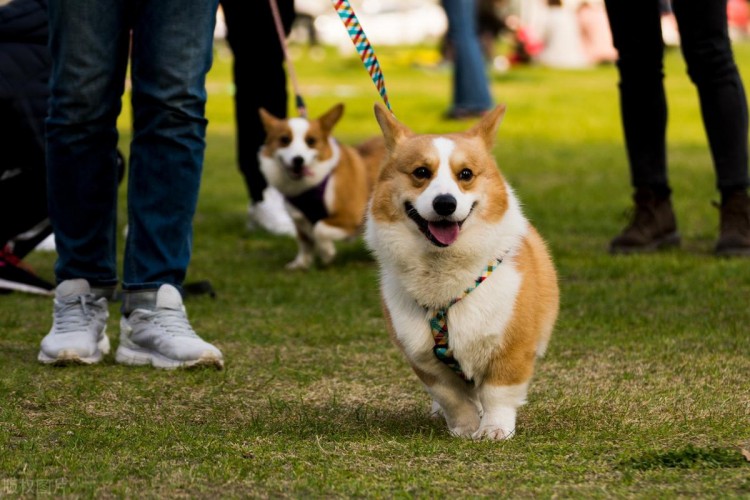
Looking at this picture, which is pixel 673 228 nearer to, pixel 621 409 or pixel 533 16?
pixel 621 409

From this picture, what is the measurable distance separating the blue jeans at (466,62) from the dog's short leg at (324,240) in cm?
552

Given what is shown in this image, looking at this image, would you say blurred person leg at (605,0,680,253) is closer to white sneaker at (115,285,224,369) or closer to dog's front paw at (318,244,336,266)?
dog's front paw at (318,244,336,266)

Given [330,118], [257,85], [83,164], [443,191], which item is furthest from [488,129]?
[257,85]

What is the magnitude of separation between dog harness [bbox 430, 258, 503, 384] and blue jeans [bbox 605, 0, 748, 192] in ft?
7.49

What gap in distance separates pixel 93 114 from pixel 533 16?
24.4 metres

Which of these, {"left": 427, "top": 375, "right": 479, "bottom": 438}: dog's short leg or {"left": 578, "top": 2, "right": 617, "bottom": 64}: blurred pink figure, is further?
{"left": 578, "top": 2, "right": 617, "bottom": 64}: blurred pink figure

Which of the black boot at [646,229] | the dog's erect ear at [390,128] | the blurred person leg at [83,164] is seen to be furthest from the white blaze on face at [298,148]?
the dog's erect ear at [390,128]

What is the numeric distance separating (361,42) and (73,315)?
3.69 feet

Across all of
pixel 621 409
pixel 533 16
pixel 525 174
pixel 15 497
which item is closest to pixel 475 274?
pixel 621 409

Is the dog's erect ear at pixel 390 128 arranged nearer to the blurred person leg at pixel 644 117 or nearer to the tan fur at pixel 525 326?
the tan fur at pixel 525 326

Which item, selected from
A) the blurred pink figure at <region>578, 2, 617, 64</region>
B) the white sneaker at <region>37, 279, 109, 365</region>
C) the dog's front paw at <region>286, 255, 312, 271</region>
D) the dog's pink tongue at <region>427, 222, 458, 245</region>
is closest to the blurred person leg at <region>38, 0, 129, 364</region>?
the white sneaker at <region>37, 279, 109, 365</region>

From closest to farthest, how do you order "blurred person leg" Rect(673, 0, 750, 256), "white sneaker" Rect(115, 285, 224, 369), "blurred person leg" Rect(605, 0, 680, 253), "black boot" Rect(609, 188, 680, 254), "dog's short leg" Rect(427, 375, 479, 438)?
1. "dog's short leg" Rect(427, 375, 479, 438)
2. "white sneaker" Rect(115, 285, 224, 369)
3. "blurred person leg" Rect(673, 0, 750, 256)
4. "blurred person leg" Rect(605, 0, 680, 253)
5. "black boot" Rect(609, 188, 680, 254)

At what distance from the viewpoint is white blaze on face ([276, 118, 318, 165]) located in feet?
18.9

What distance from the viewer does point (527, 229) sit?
9.74ft
